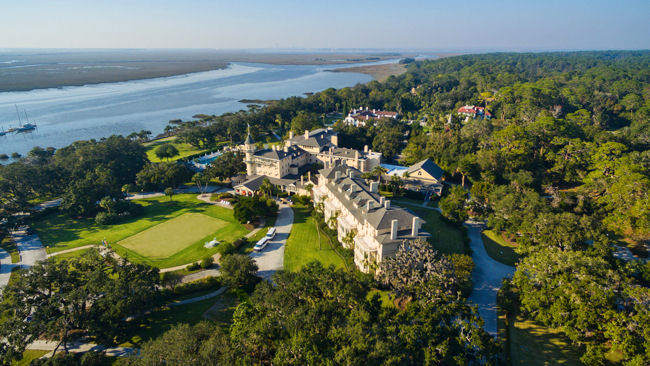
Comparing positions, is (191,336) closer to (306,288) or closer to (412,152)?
(306,288)

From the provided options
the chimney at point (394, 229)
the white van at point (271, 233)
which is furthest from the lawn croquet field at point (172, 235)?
the chimney at point (394, 229)

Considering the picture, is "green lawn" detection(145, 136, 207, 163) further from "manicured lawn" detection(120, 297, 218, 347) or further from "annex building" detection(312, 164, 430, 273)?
"manicured lawn" detection(120, 297, 218, 347)

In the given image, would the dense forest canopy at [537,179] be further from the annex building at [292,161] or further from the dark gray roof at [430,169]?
the annex building at [292,161]

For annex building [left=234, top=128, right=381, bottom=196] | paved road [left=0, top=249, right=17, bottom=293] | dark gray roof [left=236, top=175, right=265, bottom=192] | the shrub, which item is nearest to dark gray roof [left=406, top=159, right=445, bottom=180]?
annex building [left=234, top=128, right=381, bottom=196]

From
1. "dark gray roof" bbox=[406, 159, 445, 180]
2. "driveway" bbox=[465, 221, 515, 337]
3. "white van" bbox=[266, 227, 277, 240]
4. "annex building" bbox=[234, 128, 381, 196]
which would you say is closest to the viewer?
"driveway" bbox=[465, 221, 515, 337]

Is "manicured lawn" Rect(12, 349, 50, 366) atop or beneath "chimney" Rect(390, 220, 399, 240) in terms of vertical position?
beneath

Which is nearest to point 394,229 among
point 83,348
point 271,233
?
point 271,233

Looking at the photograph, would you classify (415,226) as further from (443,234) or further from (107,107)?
(107,107)
